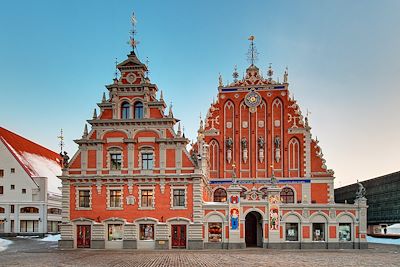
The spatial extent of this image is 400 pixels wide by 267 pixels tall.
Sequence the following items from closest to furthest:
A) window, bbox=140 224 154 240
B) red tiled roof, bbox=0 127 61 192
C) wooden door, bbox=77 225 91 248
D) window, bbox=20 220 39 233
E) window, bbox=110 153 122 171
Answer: window, bbox=140 224 154 240 < wooden door, bbox=77 225 91 248 < window, bbox=110 153 122 171 < window, bbox=20 220 39 233 < red tiled roof, bbox=0 127 61 192

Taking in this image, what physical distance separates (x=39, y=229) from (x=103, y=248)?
2574 centimetres

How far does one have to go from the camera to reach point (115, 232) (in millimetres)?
40438

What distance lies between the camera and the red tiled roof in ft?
214

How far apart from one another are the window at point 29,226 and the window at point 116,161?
2688 centimetres

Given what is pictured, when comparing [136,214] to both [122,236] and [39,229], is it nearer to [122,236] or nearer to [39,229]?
[122,236]

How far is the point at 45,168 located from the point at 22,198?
10.8 m

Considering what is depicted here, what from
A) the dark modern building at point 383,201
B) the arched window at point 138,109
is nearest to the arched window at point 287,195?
the dark modern building at point 383,201

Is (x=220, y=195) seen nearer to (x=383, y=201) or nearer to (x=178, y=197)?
(x=178, y=197)

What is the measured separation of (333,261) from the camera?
94.0 ft

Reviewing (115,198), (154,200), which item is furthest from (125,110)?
(154,200)

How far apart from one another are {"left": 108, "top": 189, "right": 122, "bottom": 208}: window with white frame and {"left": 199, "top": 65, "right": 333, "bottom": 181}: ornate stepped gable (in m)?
13.4

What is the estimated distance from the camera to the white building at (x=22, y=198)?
62.4 metres

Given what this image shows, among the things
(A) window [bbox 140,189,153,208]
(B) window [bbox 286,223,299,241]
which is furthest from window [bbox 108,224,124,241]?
(B) window [bbox 286,223,299,241]

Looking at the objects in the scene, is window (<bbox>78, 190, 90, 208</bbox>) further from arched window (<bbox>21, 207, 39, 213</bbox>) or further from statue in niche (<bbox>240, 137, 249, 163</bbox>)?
arched window (<bbox>21, 207, 39, 213</bbox>)
